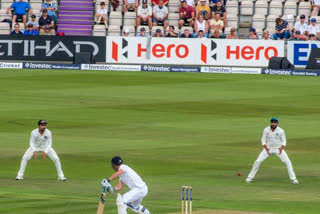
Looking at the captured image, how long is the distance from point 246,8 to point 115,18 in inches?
285

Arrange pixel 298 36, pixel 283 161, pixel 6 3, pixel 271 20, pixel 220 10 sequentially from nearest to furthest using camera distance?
1. pixel 283 161
2. pixel 298 36
3. pixel 220 10
4. pixel 271 20
5. pixel 6 3

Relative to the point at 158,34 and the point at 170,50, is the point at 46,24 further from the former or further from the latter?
the point at 170,50

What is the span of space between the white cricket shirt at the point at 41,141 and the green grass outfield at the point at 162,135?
927 mm

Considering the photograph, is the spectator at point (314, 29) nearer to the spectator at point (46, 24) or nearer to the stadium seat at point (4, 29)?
the spectator at point (46, 24)

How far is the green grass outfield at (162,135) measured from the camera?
23219 millimetres

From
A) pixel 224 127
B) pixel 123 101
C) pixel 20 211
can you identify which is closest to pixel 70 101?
pixel 123 101

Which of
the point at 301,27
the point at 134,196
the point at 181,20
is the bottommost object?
the point at 134,196

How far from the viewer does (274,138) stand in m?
25.0

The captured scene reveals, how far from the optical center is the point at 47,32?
5253 cm

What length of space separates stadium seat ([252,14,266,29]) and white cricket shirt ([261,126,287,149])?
28014 mm

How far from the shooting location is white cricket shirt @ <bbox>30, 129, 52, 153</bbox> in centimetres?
2480

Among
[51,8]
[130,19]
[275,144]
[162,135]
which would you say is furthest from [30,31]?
[275,144]

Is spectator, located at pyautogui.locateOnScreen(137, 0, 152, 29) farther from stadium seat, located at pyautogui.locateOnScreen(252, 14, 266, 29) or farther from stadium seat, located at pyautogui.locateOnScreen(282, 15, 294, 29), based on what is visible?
stadium seat, located at pyautogui.locateOnScreen(282, 15, 294, 29)

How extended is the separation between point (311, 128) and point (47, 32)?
22226 mm
